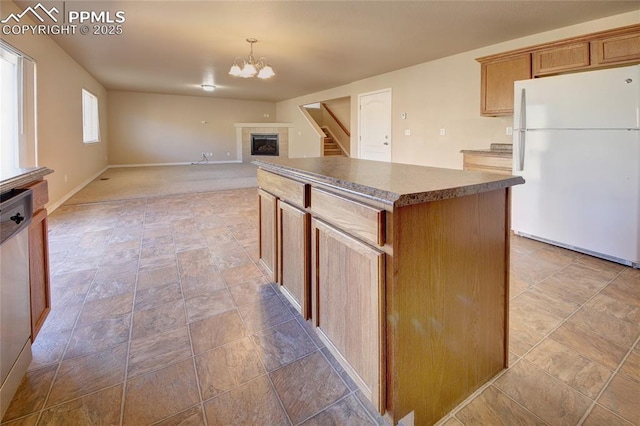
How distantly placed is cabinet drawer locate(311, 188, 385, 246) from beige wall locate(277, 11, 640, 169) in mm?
3824

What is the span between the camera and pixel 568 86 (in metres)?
2.88

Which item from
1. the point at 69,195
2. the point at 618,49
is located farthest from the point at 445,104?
the point at 69,195

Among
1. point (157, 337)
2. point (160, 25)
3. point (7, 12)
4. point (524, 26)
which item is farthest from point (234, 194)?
point (524, 26)

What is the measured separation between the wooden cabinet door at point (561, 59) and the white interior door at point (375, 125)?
296cm

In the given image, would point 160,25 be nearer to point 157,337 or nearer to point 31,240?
point 31,240

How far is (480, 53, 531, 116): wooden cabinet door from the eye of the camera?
12.0 feet

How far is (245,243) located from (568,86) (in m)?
3.27

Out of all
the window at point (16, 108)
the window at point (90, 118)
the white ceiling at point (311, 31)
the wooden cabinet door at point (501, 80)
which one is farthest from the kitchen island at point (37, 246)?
the window at point (90, 118)

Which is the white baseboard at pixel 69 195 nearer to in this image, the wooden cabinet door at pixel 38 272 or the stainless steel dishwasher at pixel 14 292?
the wooden cabinet door at pixel 38 272

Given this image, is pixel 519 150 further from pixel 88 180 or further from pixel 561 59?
pixel 88 180

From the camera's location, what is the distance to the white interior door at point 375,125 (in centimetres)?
640

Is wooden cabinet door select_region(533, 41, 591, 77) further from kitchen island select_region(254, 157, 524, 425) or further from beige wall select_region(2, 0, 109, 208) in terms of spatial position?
beige wall select_region(2, 0, 109, 208)

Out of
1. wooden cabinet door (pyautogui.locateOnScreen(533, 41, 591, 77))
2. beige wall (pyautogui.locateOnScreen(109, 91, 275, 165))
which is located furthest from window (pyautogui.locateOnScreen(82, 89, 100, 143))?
wooden cabinet door (pyautogui.locateOnScreen(533, 41, 591, 77))

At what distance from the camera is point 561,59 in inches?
132
